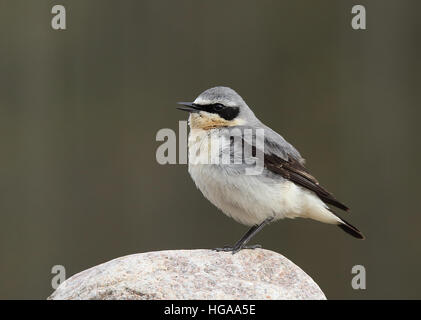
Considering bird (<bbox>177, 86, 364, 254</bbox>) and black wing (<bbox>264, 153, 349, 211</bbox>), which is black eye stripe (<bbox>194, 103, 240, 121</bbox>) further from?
black wing (<bbox>264, 153, 349, 211</bbox>)

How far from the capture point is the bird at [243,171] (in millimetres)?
4281

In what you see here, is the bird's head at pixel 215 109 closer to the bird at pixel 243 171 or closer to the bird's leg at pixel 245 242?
the bird at pixel 243 171

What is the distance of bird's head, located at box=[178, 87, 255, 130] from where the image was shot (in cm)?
455

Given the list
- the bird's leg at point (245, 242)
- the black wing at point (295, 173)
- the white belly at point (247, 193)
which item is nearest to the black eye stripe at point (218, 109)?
the white belly at point (247, 193)

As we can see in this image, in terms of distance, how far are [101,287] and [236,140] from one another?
1396mm

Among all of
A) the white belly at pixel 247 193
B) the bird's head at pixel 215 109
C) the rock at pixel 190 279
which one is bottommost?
the rock at pixel 190 279

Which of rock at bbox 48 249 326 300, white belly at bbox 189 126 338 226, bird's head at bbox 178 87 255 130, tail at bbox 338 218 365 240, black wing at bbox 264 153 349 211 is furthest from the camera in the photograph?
tail at bbox 338 218 365 240

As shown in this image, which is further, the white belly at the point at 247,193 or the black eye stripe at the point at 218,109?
the black eye stripe at the point at 218,109

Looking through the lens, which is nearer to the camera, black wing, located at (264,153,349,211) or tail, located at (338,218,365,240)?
black wing, located at (264,153,349,211)

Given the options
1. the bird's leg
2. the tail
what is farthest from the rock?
the tail

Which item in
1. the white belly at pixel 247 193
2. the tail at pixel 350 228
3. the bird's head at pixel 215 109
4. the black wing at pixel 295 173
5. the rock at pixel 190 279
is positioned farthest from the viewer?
the tail at pixel 350 228

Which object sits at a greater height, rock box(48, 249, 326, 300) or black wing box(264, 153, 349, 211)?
black wing box(264, 153, 349, 211)

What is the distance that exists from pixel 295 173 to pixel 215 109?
0.68 m
